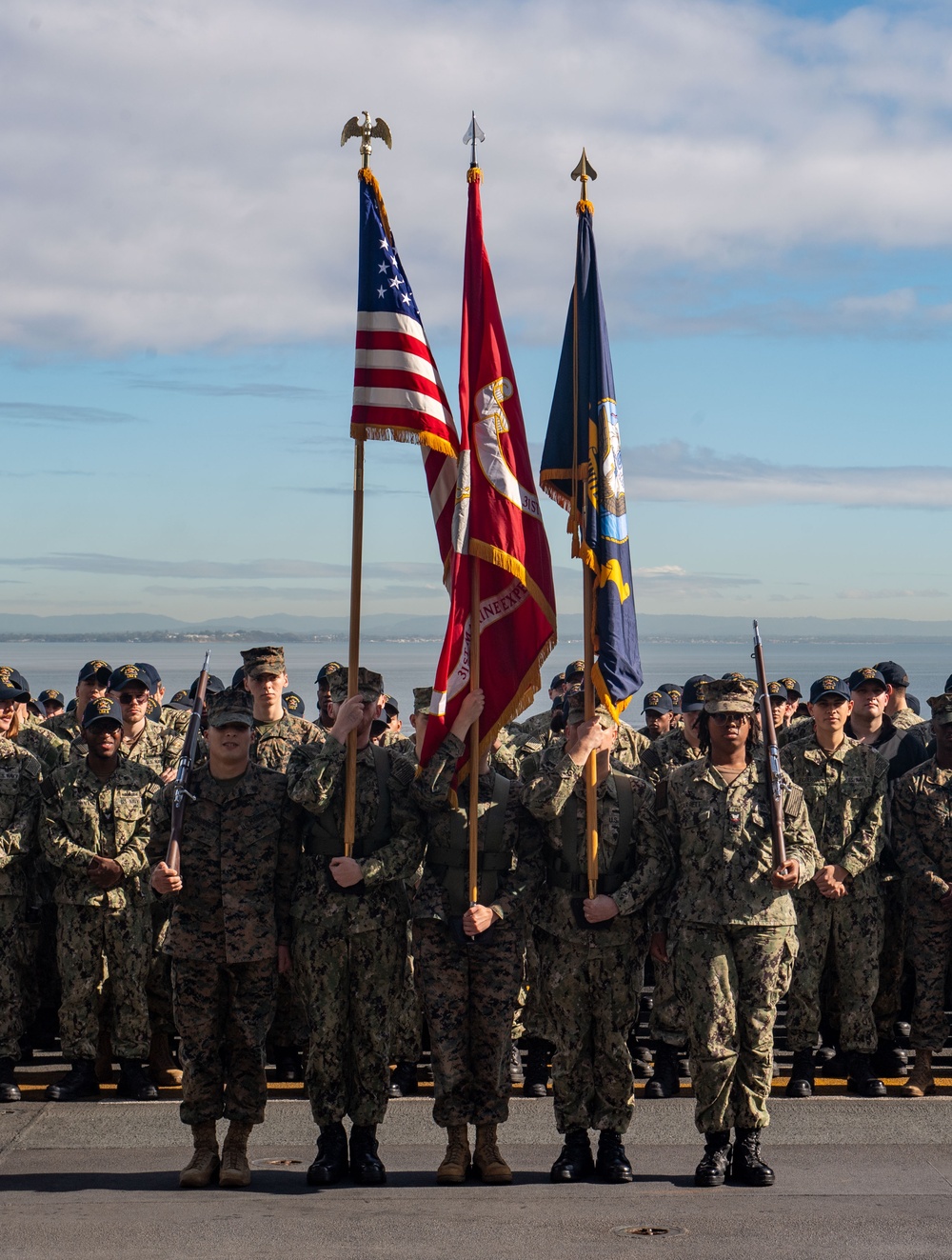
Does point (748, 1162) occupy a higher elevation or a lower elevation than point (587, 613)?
lower

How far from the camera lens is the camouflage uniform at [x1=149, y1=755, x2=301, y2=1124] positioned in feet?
21.5

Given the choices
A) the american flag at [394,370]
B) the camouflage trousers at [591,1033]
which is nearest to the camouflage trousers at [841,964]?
the camouflage trousers at [591,1033]

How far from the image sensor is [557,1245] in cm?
571

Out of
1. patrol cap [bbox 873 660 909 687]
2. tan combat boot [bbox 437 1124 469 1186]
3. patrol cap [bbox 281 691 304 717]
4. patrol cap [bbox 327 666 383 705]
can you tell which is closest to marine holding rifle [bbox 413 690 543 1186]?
tan combat boot [bbox 437 1124 469 1186]

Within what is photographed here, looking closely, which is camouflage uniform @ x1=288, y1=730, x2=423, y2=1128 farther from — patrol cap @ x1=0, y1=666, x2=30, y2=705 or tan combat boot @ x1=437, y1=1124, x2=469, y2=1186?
patrol cap @ x1=0, y1=666, x2=30, y2=705

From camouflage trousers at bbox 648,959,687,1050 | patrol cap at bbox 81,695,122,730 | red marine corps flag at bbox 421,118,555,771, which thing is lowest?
camouflage trousers at bbox 648,959,687,1050

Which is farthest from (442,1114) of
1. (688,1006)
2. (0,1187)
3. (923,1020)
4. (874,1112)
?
(923,1020)

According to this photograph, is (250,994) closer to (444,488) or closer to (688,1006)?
(688,1006)

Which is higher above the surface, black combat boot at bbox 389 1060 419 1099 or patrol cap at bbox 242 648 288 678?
patrol cap at bbox 242 648 288 678

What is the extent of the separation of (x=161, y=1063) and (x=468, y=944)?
2749mm

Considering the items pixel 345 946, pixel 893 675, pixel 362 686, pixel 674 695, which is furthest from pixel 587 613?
pixel 674 695

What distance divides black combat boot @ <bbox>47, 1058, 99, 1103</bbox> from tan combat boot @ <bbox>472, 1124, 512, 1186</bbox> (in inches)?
102

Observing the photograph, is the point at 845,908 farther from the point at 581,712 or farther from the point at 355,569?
the point at 355,569

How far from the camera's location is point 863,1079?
8.08 meters
